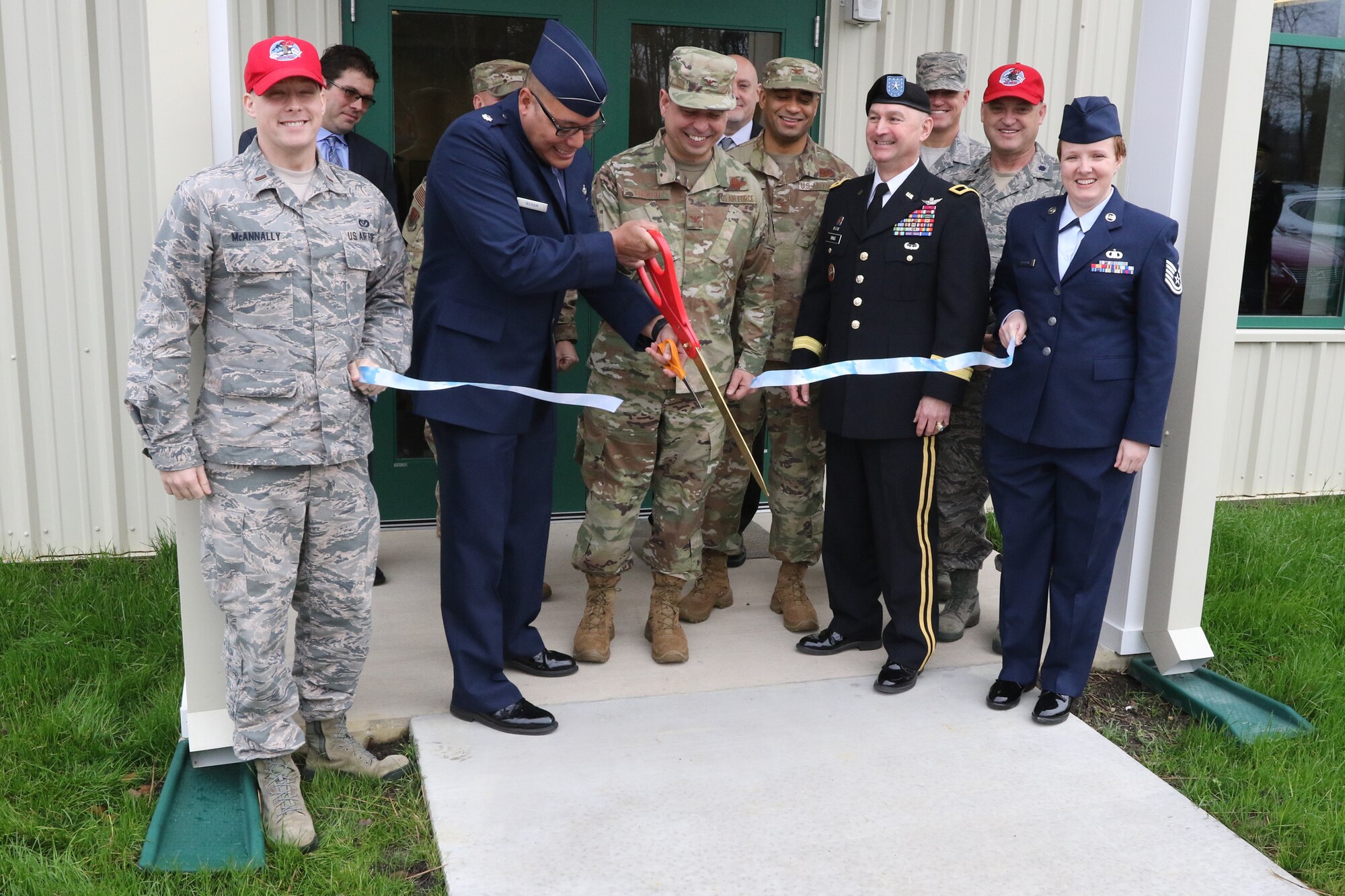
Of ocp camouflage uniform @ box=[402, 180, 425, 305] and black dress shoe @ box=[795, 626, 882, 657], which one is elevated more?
ocp camouflage uniform @ box=[402, 180, 425, 305]

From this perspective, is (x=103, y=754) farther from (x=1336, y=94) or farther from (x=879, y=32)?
(x=1336, y=94)

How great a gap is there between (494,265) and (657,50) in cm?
248

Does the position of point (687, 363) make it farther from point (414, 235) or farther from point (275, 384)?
point (275, 384)

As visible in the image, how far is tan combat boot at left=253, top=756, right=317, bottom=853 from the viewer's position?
2771 mm

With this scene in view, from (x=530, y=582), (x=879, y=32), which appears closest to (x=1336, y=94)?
(x=879, y=32)

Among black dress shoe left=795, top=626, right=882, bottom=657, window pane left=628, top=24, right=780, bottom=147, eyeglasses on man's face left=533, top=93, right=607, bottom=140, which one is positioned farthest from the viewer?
window pane left=628, top=24, right=780, bottom=147

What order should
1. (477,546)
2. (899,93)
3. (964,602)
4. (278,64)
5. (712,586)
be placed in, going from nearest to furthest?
1. (278,64)
2. (477,546)
3. (899,93)
4. (964,602)
5. (712,586)

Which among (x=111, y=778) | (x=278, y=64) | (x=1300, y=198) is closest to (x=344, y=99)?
(x=278, y=64)

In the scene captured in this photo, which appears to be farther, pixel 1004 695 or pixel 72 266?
pixel 72 266

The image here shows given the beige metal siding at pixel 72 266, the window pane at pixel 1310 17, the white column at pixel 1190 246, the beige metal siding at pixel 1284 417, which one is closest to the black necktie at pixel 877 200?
the white column at pixel 1190 246

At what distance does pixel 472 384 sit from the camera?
3.20 metres

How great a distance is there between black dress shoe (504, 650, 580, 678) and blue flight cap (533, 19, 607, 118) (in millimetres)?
1692

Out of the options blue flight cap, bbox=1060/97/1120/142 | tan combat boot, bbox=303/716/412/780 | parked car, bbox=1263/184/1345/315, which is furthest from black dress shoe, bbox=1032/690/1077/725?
parked car, bbox=1263/184/1345/315

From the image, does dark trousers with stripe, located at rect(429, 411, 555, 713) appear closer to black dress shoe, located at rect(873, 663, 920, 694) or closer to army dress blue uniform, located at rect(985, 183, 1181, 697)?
black dress shoe, located at rect(873, 663, 920, 694)
